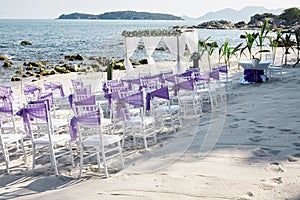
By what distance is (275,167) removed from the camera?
3980mm

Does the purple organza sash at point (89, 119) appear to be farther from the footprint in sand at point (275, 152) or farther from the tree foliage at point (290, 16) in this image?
the tree foliage at point (290, 16)

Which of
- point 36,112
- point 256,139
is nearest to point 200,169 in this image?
point 256,139

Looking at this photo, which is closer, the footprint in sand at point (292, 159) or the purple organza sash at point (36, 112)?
the footprint in sand at point (292, 159)

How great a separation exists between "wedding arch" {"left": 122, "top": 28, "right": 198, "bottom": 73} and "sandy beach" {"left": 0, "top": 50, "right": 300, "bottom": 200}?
3765 mm

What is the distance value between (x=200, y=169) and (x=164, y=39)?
6.21m

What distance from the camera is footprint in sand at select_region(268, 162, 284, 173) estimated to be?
389 cm

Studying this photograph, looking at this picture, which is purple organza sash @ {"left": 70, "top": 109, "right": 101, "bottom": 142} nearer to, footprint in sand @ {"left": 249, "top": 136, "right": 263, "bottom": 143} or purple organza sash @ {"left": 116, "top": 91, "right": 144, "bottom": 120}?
purple organza sash @ {"left": 116, "top": 91, "right": 144, "bottom": 120}

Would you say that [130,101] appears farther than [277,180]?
Yes

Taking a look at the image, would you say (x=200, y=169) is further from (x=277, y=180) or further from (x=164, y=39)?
(x=164, y=39)

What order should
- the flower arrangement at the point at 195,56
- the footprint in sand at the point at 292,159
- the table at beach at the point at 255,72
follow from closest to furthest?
the footprint in sand at the point at 292,159
the table at beach at the point at 255,72
the flower arrangement at the point at 195,56

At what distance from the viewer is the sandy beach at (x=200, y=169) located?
11.6 feet

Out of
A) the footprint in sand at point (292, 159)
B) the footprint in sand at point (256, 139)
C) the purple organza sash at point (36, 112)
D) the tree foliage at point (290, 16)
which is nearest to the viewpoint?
the footprint in sand at point (292, 159)

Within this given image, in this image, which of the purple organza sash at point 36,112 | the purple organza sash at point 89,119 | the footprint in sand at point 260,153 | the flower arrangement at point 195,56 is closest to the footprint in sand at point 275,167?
the footprint in sand at point 260,153

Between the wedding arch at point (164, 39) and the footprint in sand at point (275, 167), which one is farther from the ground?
the wedding arch at point (164, 39)
